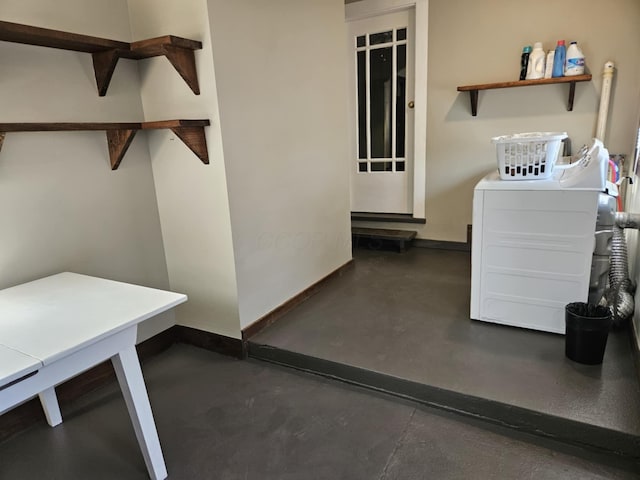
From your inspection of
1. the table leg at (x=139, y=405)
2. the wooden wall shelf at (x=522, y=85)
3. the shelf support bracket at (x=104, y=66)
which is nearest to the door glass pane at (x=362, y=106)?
the wooden wall shelf at (x=522, y=85)

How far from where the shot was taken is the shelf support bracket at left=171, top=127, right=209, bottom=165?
6.47 ft

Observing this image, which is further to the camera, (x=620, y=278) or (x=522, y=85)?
(x=522, y=85)

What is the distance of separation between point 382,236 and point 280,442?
245cm

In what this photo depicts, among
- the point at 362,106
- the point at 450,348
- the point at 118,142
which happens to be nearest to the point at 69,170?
the point at 118,142

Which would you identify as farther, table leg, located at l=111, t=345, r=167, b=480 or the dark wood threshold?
the dark wood threshold

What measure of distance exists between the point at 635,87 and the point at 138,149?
3.35 meters

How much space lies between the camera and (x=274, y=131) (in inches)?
93.3

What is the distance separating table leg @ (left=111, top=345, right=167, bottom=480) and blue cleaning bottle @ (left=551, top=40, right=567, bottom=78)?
10.9 ft

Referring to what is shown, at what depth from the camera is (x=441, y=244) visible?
3859 mm

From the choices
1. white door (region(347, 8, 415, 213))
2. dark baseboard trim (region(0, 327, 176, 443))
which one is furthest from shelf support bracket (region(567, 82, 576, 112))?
dark baseboard trim (region(0, 327, 176, 443))

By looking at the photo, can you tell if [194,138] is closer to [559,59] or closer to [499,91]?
[499,91]

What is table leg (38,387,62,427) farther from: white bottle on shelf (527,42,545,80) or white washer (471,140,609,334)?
white bottle on shelf (527,42,545,80)

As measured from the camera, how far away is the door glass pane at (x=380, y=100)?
372 centimetres

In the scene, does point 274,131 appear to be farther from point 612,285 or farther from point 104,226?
point 612,285
